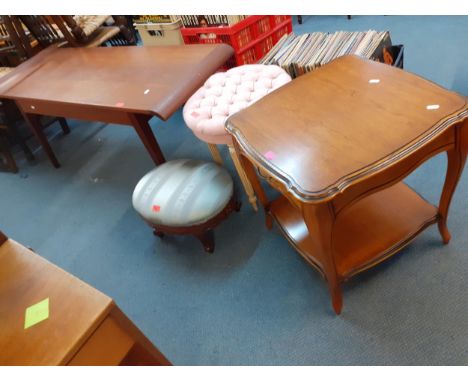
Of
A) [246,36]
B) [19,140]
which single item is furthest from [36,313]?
[19,140]

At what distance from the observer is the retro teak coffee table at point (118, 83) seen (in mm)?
1459

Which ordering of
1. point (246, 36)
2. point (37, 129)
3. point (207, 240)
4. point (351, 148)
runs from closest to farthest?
point (351, 148)
point (207, 240)
point (246, 36)
point (37, 129)

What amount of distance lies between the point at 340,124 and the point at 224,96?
65 centimetres

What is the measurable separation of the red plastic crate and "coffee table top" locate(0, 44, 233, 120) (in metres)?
0.19

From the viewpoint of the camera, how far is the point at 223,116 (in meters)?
1.32

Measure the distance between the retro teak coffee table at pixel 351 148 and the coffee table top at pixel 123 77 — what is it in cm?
53

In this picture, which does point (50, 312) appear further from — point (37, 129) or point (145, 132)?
point (37, 129)

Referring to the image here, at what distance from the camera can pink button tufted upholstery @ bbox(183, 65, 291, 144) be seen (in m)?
1.31

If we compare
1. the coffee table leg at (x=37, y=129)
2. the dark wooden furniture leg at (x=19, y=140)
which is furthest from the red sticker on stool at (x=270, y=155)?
the dark wooden furniture leg at (x=19, y=140)

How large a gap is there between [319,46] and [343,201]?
1.26 metres

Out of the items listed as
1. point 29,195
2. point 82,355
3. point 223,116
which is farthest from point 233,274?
point 29,195

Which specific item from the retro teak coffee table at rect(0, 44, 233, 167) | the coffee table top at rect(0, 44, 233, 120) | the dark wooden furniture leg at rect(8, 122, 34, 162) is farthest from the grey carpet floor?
the coffee table top at rect(0, 44, 233, 120)

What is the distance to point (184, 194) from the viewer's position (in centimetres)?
142

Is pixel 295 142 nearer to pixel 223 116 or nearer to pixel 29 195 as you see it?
pixel 223 116
